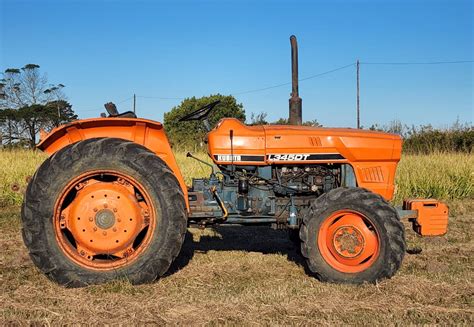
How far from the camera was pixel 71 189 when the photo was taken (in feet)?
13.8

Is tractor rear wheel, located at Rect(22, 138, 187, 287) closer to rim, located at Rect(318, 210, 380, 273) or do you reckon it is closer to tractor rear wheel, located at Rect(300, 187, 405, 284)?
tractor rear wheel, located at Rect(300, 187, 405, 284)

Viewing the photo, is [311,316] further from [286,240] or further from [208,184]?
[286,240]

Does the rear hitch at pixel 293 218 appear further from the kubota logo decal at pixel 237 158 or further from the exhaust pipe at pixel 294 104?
the exhaust pipe at pixel 294 104

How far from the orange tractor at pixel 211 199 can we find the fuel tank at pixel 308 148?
1cm

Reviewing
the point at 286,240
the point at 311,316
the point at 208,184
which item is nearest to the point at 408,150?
the point at 286,240

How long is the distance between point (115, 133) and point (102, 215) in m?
0.77

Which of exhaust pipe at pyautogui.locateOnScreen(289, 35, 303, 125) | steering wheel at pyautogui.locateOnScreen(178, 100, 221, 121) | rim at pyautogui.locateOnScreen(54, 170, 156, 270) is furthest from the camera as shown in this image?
exhaust pipe at pyautogui.locateOnScreen(289, 35, 303, 125)

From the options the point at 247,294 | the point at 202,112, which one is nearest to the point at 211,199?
the point at 202,112

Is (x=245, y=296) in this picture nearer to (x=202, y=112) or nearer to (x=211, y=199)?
(x=211, y=199)

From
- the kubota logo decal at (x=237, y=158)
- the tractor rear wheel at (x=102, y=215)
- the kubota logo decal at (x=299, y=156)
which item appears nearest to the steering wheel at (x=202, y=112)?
the kubota logo decal at (x=237, y=158)

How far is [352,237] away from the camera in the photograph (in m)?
4.47

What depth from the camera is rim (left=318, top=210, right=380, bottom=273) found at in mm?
4461

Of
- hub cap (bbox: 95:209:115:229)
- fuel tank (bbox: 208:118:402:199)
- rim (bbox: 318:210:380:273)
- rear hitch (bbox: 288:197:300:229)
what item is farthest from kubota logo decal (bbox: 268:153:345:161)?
hub cap (bbox: 95:209:115:229)

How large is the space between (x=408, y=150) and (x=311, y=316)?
13.9 metres
